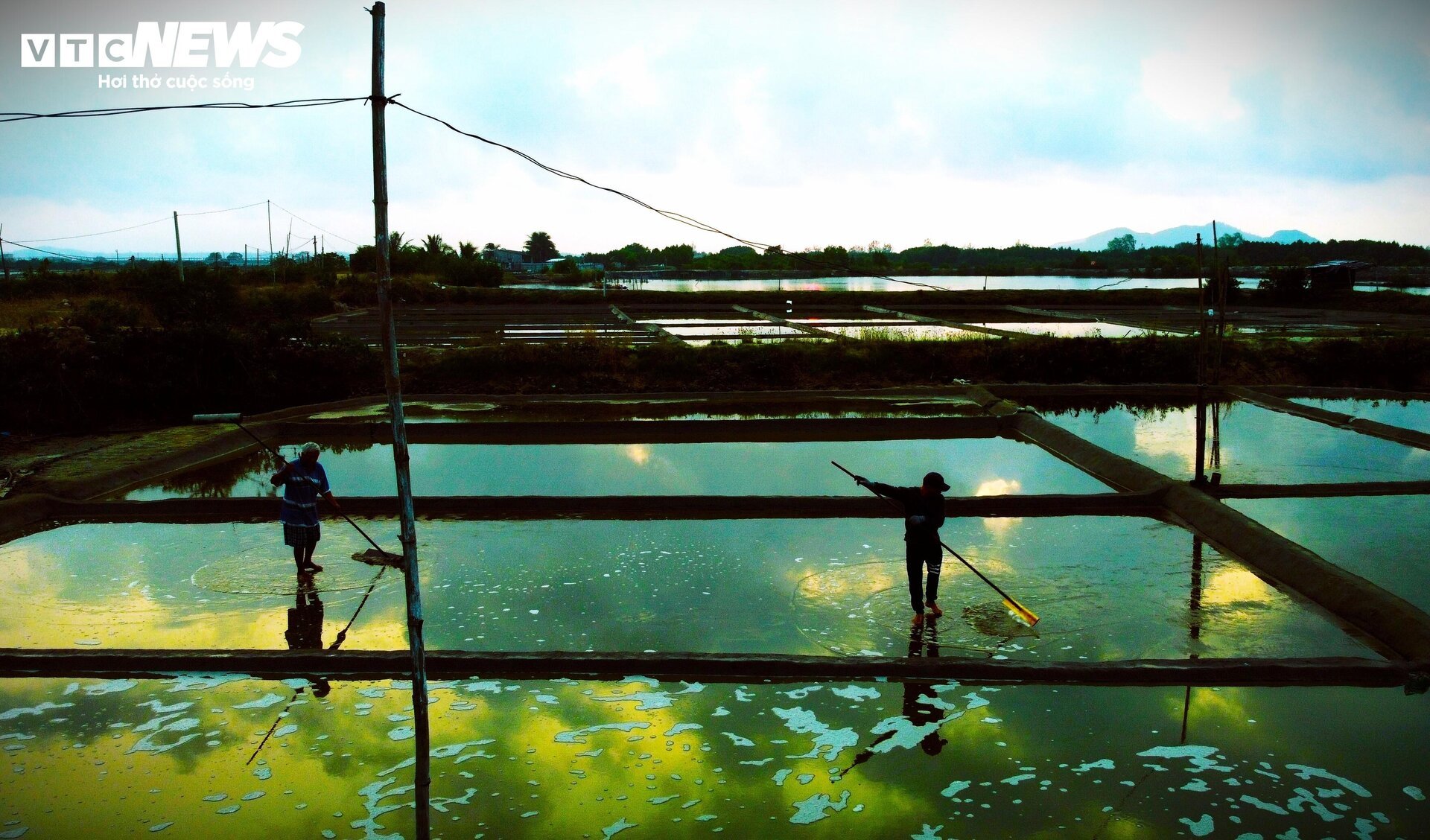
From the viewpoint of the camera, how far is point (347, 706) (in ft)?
17.2

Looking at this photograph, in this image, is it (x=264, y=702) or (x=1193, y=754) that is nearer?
(x=1193, y=754)

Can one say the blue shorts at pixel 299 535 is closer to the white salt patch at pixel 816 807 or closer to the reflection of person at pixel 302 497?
the reflection of person at pixel 302 497

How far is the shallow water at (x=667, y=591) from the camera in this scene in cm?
610

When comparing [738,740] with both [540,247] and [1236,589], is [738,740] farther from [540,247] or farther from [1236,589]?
[540,247]

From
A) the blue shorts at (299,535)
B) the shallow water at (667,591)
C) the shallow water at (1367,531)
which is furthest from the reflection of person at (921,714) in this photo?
the blue shorts at (299,535)

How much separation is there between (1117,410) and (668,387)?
25.9ft

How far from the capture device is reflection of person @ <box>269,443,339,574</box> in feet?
23.3

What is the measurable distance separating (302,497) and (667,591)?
2.81 m

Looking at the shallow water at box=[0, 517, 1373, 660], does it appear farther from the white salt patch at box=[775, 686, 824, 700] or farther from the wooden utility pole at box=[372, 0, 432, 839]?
the wooden utility pole at box=[372, 0, 432, 839]

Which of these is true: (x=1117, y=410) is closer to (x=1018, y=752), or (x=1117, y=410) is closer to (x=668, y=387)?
(x=668, y=387)

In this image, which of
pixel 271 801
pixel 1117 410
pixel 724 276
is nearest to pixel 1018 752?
pixel 271 801

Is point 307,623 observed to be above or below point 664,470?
below

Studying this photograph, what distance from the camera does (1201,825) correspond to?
4.07m

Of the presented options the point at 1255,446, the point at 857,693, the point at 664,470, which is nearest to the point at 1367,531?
the point at 1255,446
